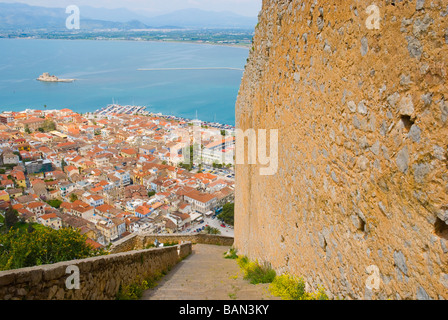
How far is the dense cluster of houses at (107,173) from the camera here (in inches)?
1156

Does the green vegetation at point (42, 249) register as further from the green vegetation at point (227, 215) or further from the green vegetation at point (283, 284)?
the green vegetation at point (227, 215)

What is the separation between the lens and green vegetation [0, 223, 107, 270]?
23.5 ft

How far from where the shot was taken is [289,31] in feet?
11.5

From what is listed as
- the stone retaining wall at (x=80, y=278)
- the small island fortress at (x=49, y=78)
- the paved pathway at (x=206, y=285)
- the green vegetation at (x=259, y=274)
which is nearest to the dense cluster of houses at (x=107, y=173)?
the paved pathway at (x=206, y=285)

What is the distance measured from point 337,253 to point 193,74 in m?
93.7

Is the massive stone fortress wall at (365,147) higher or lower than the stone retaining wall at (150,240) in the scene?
higher

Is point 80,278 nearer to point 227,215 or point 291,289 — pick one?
point 291,289

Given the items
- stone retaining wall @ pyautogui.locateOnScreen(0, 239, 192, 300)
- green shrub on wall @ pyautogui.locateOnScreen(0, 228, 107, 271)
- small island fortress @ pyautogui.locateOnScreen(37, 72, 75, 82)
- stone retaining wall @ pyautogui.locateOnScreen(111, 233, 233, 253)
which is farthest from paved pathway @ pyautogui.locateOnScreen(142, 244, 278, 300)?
small island fortress @ pyautogui.locateOnScreen(37, 72, 75, 82)

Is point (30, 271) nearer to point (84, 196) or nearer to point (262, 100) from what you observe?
point (262, 100)

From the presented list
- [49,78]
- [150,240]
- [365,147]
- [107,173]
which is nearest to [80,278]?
[365,147]

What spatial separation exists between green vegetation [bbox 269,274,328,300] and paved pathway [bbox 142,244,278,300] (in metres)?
0.11

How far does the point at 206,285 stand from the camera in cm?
441

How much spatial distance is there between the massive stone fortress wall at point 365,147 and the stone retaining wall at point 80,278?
166 centimetres

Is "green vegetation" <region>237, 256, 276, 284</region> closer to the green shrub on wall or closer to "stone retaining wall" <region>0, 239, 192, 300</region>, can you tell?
"stone retaining wall" <region>0, 239, 192, 300</region>
